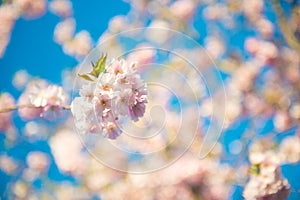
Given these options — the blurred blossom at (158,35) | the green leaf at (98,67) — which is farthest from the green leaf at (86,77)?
the blurred blossom at (158,35)

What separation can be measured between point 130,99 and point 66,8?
39cm

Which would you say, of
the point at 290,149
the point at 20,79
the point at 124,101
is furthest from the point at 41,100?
the point at 290,149

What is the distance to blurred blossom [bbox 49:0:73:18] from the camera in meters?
1.33

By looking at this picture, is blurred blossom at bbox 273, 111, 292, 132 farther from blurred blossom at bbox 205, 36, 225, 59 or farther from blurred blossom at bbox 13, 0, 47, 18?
blurred blossom at bbox 13, 0, 47, 18

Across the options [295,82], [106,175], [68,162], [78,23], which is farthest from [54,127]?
[295,82]

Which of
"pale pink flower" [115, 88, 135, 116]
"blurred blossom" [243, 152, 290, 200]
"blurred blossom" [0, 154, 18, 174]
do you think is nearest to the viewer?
"pale pink flower" [115, 88, 135, 116]

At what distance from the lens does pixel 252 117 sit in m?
1.35

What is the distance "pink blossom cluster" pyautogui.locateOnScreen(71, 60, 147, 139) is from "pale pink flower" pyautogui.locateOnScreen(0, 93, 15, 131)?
0.26 m

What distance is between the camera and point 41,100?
4.35 feet

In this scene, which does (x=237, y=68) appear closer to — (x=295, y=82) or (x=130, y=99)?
(x=295, y=82)

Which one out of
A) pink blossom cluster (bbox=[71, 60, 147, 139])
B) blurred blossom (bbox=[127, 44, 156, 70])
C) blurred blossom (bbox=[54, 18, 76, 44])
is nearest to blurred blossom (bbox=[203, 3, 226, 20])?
blurred blossom (bbox=[127, 44, 156, 70])

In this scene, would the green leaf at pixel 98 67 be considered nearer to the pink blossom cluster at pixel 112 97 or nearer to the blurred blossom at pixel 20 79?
the pink blossom cluster at pixel 112 97

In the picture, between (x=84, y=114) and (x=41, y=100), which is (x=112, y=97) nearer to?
(x=84, y=114)

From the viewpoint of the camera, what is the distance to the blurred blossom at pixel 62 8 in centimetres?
133
